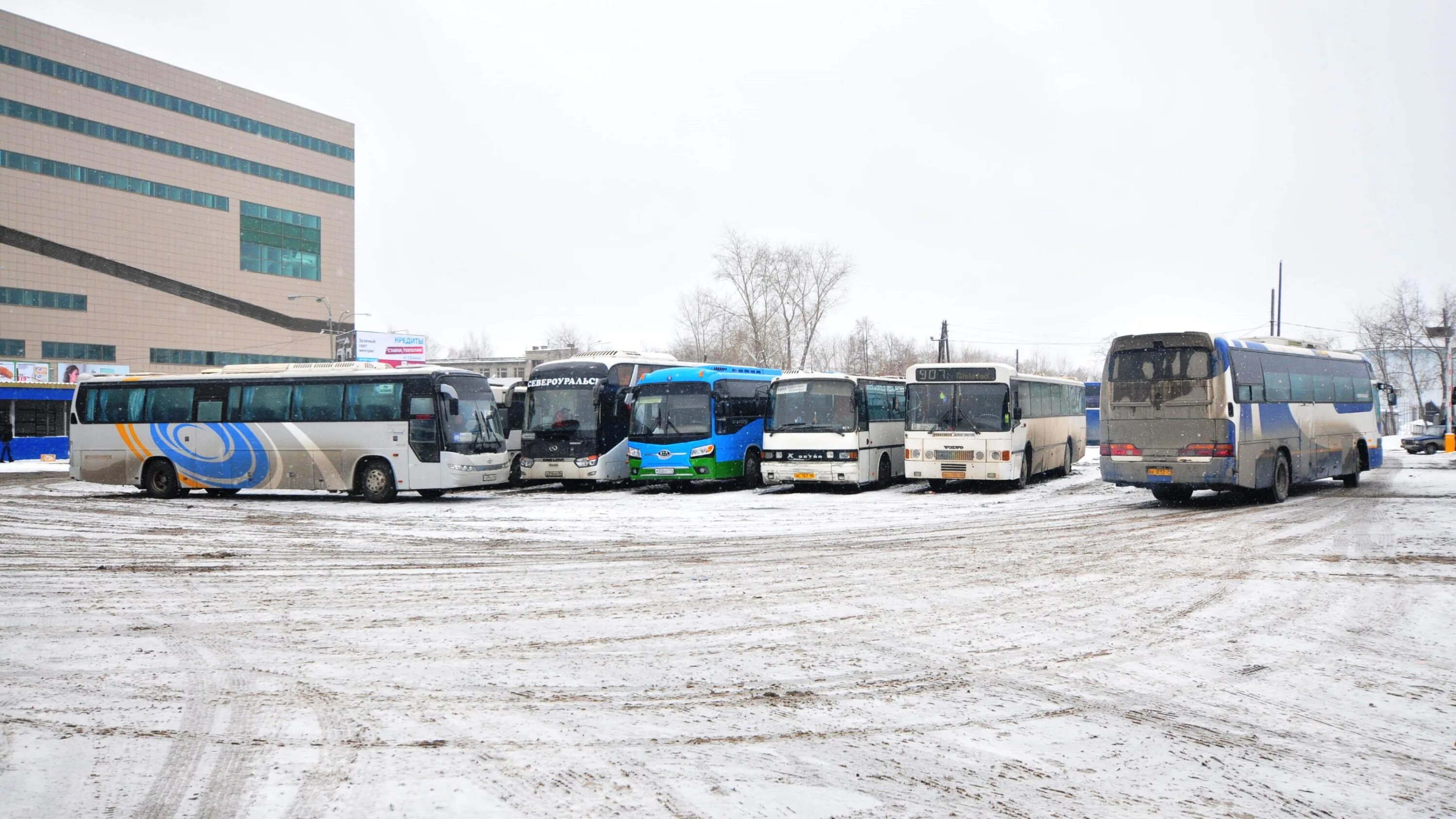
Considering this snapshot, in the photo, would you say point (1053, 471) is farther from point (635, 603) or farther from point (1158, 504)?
point (635, 603)

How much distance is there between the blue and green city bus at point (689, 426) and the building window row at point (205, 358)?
42942mm

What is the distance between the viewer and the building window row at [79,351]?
5850 centimetres

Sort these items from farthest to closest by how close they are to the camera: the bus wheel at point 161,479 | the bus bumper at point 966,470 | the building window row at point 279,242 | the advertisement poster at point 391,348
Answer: the building window row at point 279,242
the advertisement poster at point 391,348
the bus wheel at point 161,479
the bus bumper at point 966,470

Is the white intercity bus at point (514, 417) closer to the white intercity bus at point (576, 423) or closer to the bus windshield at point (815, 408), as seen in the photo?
the white intercity bus at point (576, 423)

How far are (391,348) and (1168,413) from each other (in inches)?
2159

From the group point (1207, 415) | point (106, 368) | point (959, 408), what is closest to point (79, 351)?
point (106, 368)

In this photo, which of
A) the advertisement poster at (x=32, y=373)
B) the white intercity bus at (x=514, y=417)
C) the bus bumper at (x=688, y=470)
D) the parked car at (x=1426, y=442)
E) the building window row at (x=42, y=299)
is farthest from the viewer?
the building window row at (x=42, y=299)

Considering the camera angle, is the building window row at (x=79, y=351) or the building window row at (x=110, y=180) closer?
the building window row at (x=110, y=180)

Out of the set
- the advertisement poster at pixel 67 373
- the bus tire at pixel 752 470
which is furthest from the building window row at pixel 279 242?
the bus tire at pixel 752 470

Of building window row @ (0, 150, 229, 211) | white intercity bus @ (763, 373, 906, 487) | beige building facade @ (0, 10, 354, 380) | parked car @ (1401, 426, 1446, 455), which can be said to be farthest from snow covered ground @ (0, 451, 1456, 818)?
building window row @ (0, 150, 229, 211)

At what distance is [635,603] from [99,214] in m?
63.5

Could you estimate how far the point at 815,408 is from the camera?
24031 mm

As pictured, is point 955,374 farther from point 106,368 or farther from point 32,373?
point 106,368

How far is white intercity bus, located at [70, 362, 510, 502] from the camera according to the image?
75.4 ft
